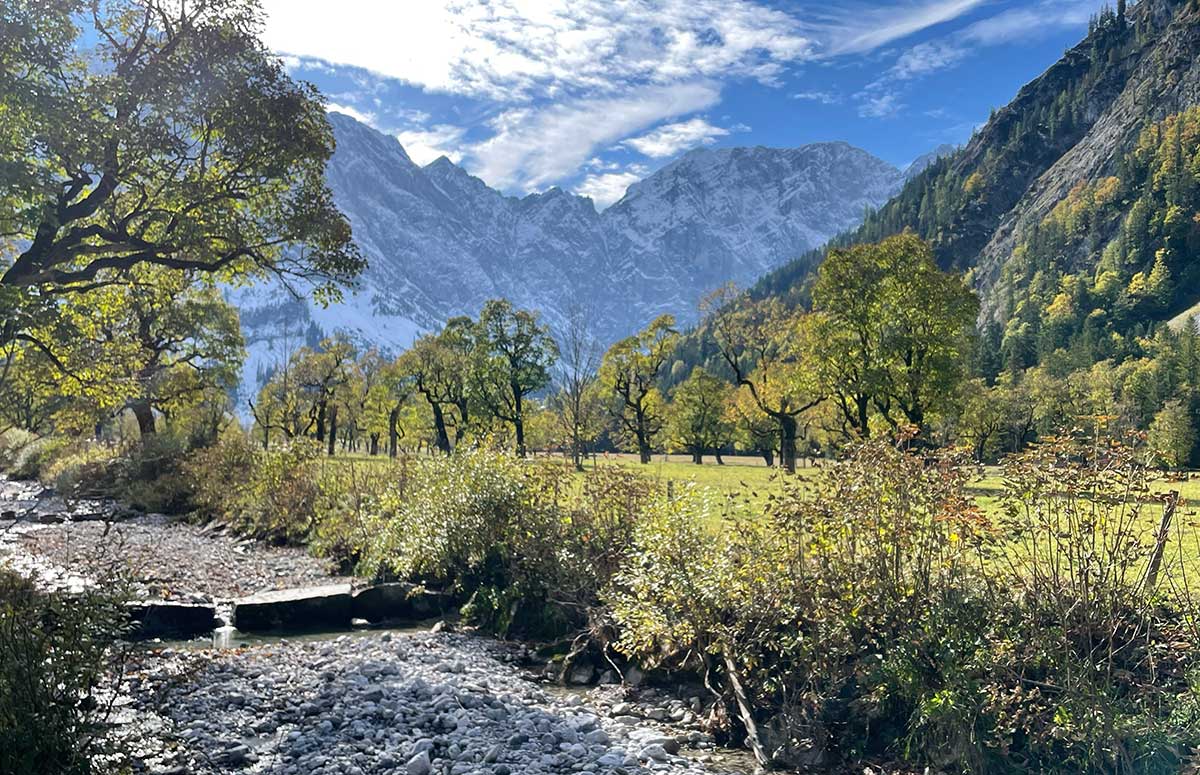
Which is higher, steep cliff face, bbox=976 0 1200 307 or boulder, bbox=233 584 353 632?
steep cliff face, bbox=976 0 1200 307

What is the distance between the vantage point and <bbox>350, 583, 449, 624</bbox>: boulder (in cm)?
1470

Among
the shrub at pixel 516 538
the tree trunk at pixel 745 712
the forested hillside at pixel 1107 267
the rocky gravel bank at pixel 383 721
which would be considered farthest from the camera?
the forested hillside at pixel 1107 267

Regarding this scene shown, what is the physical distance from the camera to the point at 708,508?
11.1 meters

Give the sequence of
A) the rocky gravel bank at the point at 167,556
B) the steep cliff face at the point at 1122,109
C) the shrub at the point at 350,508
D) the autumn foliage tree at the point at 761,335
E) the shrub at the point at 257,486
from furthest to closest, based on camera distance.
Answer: the steep cliff face at the point at 1122,109 < the autumn foliage tree at the point at 761,335 < the shrub at the point at 257,486 < the shrub at the point at 350,508 < the rocky gravel bank at the point at 167,556

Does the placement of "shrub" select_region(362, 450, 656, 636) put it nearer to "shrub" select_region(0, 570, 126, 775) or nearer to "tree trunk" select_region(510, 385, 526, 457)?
"shrub" select_region(0, 570, 126, 775)

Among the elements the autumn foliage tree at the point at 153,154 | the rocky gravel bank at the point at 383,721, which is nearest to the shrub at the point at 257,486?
the autumn foliage tree at the point at 153,154

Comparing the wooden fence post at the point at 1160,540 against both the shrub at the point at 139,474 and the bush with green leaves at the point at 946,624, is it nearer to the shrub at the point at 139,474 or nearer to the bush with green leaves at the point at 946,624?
the bush with green leaves at the point at 946,624

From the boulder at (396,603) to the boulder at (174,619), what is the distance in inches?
105

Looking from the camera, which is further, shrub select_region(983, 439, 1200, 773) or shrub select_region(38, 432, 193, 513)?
shrub select_region(38, 432, 193, 513)

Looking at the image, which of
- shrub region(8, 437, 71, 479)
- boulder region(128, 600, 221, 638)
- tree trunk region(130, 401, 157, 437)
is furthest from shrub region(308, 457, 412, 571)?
shrub region(8, 437, 71, 479)

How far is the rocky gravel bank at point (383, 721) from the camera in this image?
7793 millimetres

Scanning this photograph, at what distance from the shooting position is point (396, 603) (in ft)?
49.3

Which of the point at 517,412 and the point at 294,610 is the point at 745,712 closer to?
the point at 294,610

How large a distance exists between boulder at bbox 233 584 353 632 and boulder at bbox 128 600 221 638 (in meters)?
0.53
